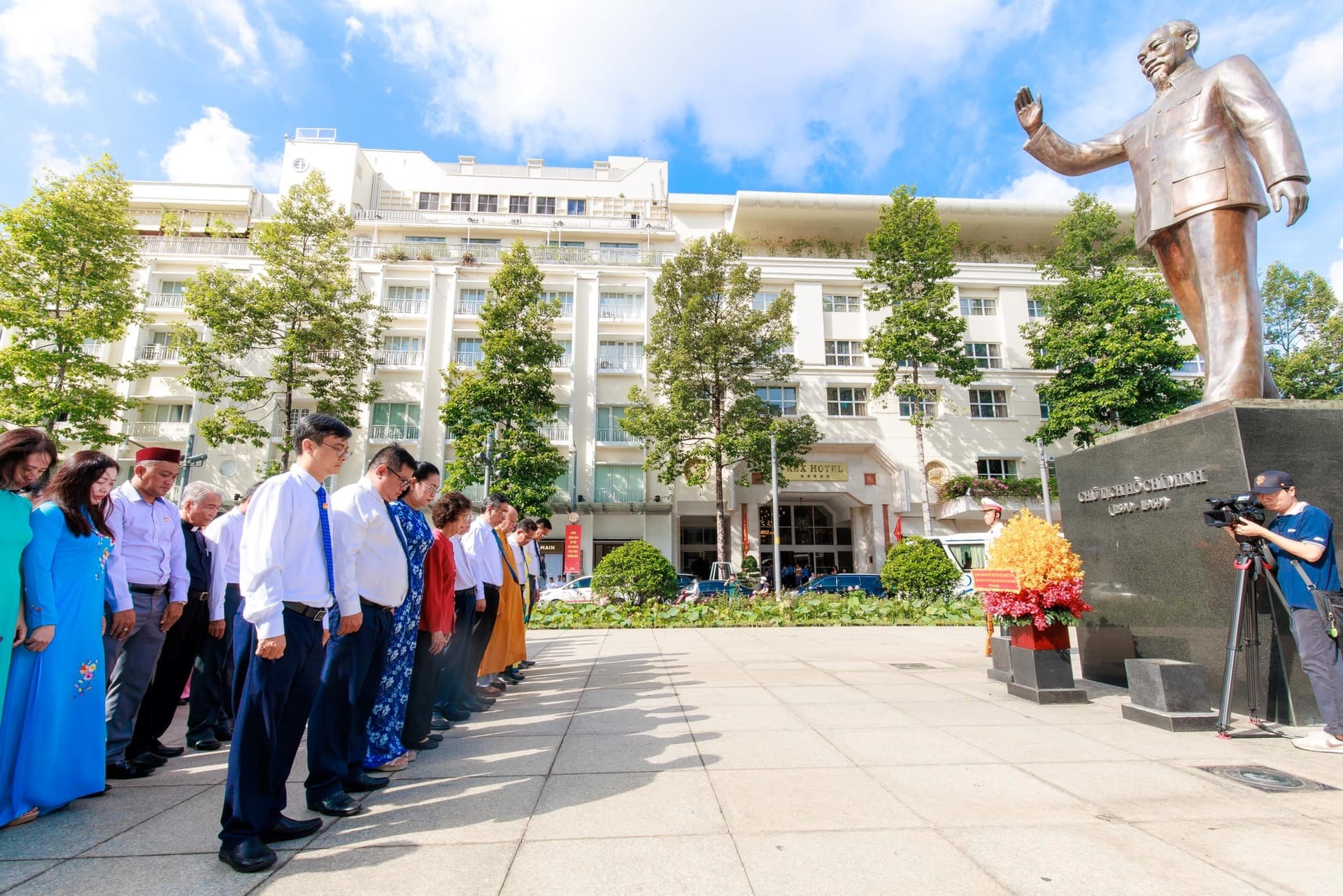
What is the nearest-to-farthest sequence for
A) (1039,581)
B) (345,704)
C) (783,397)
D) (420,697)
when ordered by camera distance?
(345,704), (420,697), (1039,581), (783,397)

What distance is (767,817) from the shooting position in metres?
2.75

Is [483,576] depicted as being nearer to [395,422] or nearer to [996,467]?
[395,422]

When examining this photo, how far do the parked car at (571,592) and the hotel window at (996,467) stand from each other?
19.2 metres

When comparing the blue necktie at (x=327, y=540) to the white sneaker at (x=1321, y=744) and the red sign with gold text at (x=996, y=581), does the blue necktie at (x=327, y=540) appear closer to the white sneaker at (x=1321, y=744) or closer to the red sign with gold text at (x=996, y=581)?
the red sign with gold text at (x=996, y=581)

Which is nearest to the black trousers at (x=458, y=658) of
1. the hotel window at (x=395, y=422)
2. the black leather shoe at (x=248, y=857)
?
the black leather shoe at (x=248, y=857)

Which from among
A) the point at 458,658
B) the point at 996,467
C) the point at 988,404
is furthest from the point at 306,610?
the point at 988,404

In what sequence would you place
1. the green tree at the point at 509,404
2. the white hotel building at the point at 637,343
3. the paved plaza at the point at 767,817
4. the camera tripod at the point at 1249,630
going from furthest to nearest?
the white hotel building at the point at 637,343
the green tree at the point at 509,404
the camera tripod at the point at 1249,630
the paved plaza at the point at 767,817

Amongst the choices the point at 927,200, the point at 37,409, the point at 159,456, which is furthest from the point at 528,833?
the point at 927,200

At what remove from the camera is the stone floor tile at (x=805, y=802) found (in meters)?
2.67

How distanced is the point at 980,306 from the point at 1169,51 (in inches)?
1089

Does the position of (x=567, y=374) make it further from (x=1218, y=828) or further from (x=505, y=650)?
(x=1218, y=828)

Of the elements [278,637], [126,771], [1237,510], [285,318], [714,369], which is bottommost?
[126,771]

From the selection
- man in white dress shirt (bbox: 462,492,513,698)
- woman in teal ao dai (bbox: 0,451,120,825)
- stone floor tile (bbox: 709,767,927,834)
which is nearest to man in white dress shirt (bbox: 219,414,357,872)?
woman in teal ao dai (bbox: 0,451,120,825)

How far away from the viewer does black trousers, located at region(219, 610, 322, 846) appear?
2.48 metres
